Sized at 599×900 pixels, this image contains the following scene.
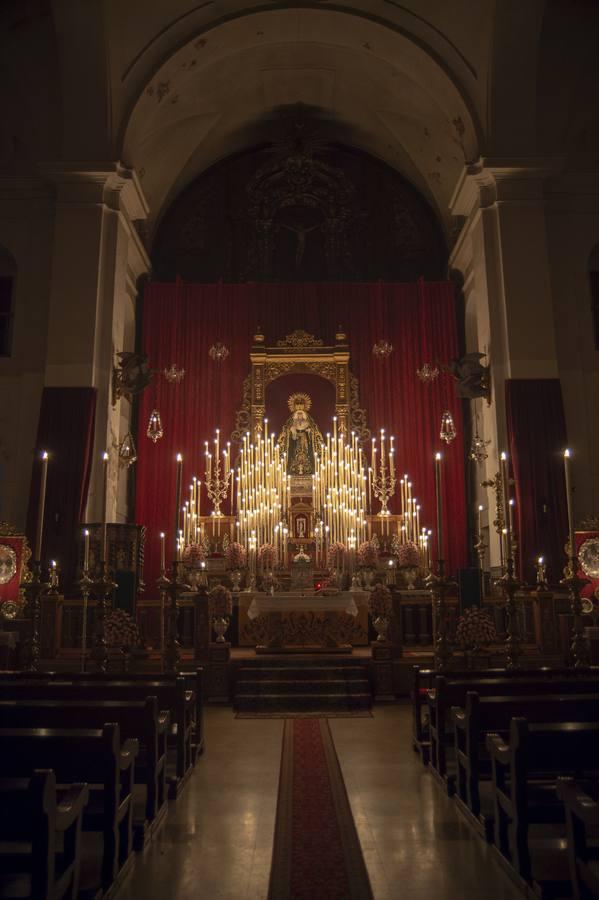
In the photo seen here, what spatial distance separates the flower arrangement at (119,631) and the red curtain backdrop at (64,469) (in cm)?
380

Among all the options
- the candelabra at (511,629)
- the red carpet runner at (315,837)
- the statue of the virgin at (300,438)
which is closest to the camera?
the red carpet runner at (315,837)

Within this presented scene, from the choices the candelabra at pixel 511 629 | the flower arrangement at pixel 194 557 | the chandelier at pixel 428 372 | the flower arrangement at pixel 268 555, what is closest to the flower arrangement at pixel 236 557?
the flower arrangement at pixel 268 555

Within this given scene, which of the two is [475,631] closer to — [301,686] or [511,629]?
[511,629]

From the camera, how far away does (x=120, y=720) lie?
4012 mm

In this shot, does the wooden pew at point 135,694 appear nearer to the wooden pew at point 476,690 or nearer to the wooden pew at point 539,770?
the wooden pew at point 476,690

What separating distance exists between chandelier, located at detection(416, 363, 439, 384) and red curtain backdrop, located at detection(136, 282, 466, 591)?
0.17 meters

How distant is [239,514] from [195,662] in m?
4.93

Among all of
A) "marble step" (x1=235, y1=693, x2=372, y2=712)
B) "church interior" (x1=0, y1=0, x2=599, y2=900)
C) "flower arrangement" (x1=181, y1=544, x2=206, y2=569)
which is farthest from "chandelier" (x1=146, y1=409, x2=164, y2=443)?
"marble step" (x1=235, y1=693, x2=372, y2=712)

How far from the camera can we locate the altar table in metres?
10.3

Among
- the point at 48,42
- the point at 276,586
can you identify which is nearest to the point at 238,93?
the point at 48,42

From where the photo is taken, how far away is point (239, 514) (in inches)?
557

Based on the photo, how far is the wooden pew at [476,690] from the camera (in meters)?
4.75

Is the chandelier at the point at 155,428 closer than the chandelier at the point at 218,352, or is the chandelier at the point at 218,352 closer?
the chandelier at the point at 155,428

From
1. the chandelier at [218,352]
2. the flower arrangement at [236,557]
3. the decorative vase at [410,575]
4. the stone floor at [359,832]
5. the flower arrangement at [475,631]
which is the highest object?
the chandelier at [218,352]
